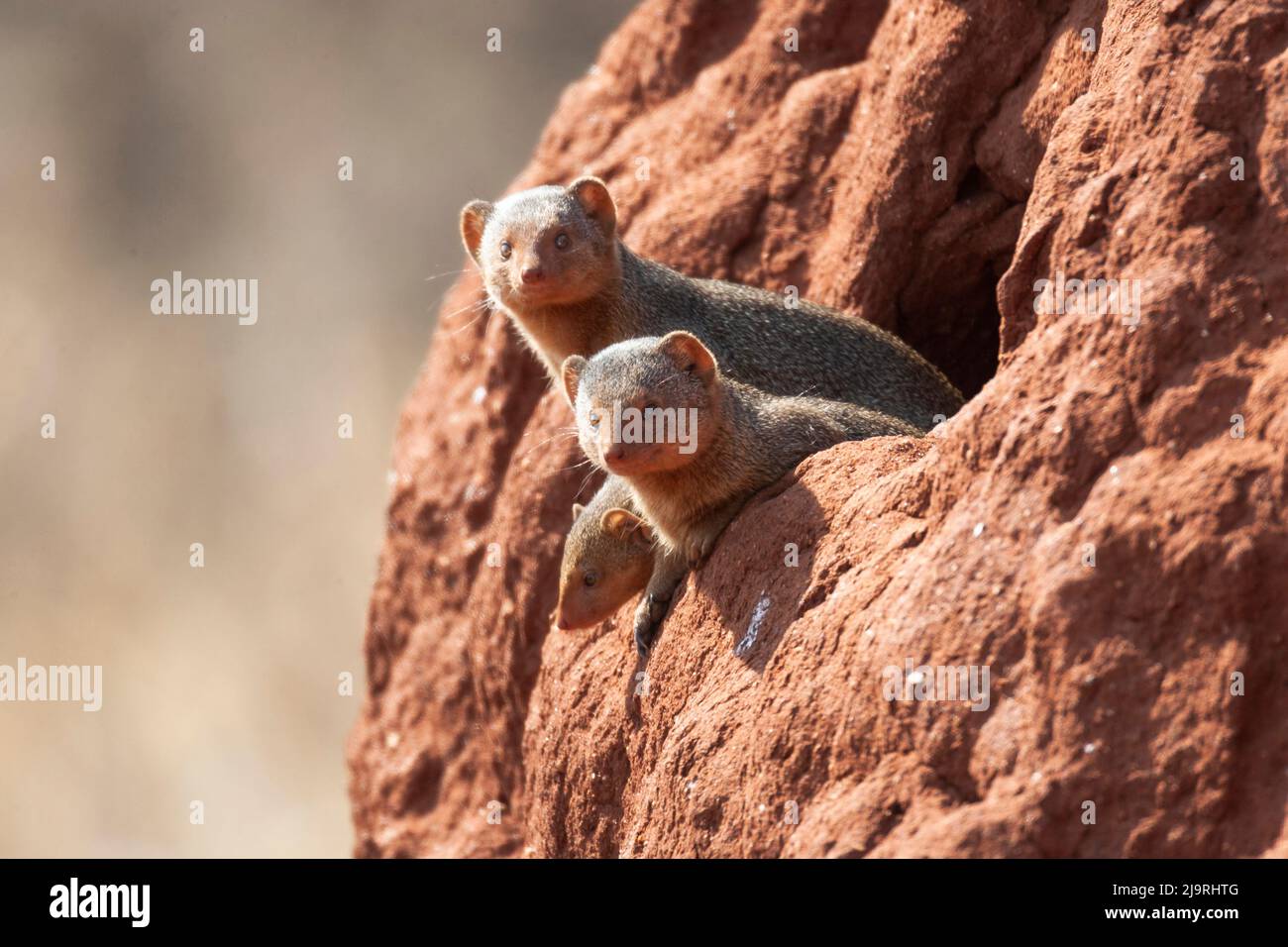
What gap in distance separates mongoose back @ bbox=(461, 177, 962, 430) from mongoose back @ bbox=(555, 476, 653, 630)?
97 centimetres

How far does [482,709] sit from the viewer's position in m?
8.24

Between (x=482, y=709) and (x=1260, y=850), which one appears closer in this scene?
(x=1260, y=850)

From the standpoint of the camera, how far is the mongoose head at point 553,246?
6.85 meters

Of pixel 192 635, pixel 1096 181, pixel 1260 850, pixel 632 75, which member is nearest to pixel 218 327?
pixel 192 635

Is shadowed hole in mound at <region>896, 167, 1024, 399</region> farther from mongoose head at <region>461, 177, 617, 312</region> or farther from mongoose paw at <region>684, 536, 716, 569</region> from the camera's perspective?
mongoose paw at <region>684, 536, 716, 569</region>

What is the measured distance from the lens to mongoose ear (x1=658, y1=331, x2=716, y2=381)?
5613 mm

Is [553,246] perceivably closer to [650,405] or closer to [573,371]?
[573,371]

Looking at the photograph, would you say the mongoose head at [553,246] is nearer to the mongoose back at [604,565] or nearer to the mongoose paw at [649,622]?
the mongoose back at [604,565]

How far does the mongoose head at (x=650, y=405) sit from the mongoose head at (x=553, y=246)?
3.70 feet

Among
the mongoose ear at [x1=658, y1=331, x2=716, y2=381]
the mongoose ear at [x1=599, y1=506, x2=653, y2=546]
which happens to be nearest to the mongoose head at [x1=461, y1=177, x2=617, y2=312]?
the mongoose ear at [x1=599, y1=506, x2=653, y2=546]

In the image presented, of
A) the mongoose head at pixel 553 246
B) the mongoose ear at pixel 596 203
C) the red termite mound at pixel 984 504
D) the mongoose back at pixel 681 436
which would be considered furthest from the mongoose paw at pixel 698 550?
the mongoose ear at pixel 596 203

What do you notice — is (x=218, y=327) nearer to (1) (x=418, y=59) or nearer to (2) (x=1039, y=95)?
(1) (x=418, y=59)
